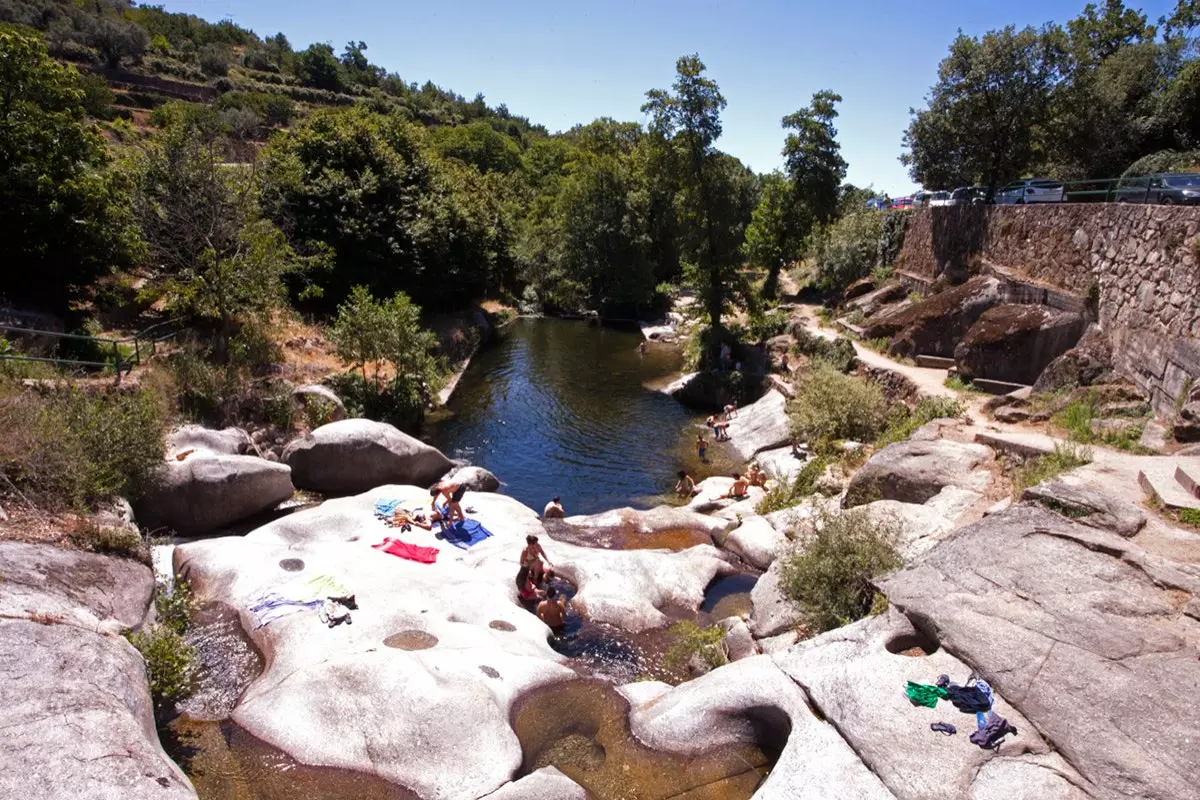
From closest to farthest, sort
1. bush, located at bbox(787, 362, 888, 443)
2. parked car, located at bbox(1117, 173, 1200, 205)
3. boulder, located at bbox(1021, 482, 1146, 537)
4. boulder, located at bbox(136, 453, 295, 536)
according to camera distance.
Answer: boulder, located at bbox(1021, 482, 1146, 537), boulder, located at bbox(136, 453, 295, 536), parked car, located at bbox(1117, 173, 1200, 205), bush, located at bbox(787, 362, 888, 443)

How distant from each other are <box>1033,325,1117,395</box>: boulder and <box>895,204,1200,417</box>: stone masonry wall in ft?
1.04

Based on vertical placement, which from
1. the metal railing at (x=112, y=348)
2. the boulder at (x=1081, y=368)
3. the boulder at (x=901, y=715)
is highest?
the boulder at (x=1081, y=368)

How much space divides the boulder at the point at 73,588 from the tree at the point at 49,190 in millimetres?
14236

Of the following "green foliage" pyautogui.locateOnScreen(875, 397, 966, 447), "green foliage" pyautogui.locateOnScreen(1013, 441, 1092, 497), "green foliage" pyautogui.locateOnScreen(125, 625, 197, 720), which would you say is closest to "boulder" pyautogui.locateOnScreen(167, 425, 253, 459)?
"green foliage" pyautogui.locateOnScreen(125, 625, 197, 720)

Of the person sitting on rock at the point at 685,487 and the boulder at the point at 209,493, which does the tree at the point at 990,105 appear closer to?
the person sitting on rock at the point at 685,487

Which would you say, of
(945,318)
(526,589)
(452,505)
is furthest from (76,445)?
(945,318)

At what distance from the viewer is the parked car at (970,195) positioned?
29894 mm

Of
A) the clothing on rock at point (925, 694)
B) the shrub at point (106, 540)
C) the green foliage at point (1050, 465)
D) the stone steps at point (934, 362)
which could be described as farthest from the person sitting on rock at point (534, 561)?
the stone steps at point (934, 362)

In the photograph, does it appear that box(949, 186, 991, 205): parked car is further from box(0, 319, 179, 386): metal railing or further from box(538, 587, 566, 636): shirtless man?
box(0, 319, 179, 386): metal railing

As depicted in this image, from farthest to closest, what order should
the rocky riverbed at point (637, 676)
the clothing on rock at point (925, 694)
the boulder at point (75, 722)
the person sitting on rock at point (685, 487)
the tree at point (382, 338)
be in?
the tree at point (382, 338)
the person sitting on rock at point (685, 487)
the clothing on rock at point (925, 694)
the rocky riverbed at point (637, 676)
the boulder at point (75, 722)

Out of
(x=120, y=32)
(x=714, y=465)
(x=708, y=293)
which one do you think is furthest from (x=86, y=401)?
(x=120, y=32)

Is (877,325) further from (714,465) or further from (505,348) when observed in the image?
(505,348)

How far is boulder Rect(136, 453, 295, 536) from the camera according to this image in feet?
51.1

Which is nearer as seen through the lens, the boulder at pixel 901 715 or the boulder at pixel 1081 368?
the boulder at pixel 901 715
